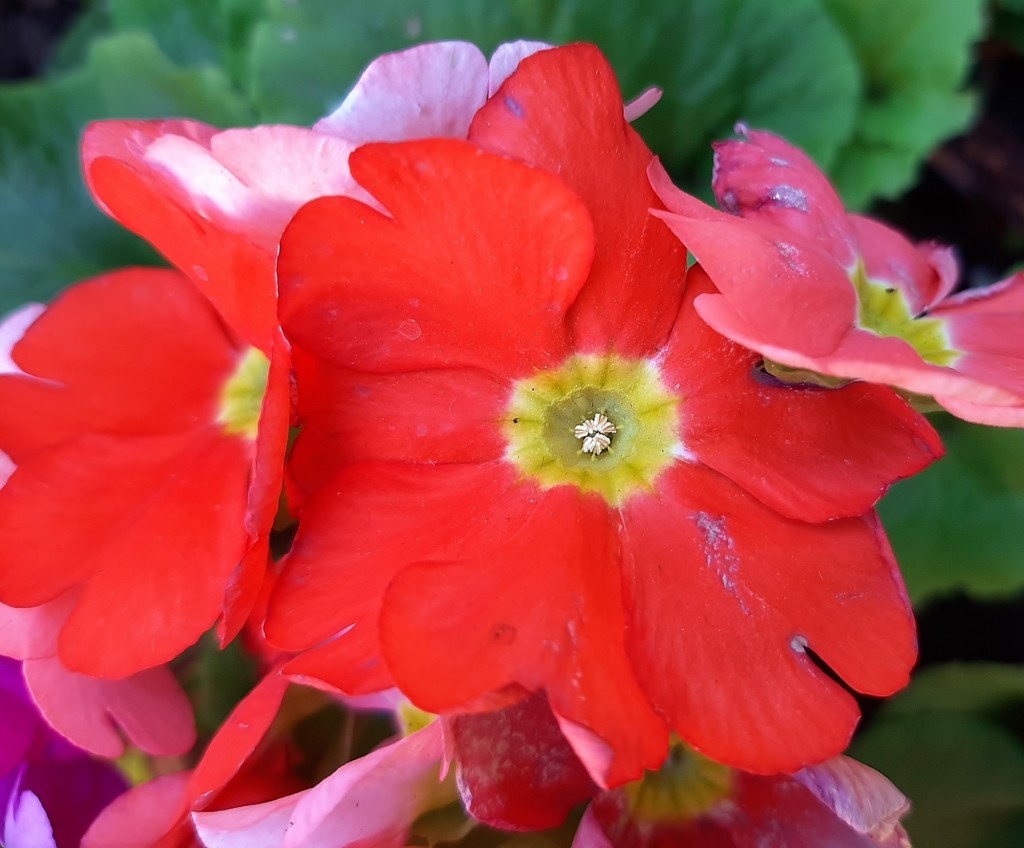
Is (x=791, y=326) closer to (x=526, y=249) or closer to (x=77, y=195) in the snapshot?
(x=526, y=249)

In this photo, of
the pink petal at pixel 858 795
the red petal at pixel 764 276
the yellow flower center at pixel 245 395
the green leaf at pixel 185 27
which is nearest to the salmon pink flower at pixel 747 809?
the pink petal at pixel 858 795

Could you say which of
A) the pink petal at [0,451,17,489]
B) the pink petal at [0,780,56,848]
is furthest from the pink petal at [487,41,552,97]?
the pink petal at [0,780,56,848]

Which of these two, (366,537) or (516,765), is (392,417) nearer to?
(366,537)

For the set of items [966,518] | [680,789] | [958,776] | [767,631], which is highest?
[767,631]

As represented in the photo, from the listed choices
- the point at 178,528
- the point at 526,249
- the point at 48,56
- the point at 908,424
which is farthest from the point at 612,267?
the point at 48,56

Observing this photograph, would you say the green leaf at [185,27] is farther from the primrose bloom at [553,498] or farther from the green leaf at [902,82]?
the primrose bloom at [553,498]

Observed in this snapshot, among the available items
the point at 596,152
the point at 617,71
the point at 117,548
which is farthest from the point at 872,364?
the point at 617,71
